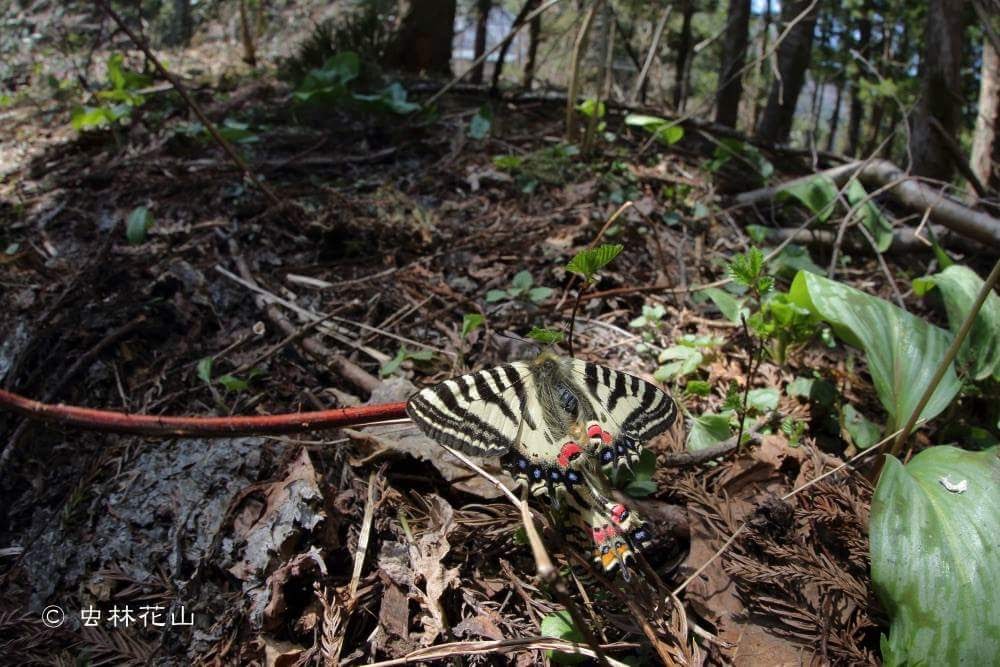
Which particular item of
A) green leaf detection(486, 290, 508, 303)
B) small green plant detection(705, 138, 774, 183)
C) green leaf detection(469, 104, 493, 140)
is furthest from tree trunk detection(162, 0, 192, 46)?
green leaf detection(486, 290, 508, 303)

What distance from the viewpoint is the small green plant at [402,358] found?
1988mm

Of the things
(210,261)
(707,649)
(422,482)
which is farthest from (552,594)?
(210,261)

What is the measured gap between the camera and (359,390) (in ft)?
6.49

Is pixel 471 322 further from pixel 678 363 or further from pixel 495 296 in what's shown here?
pixel 678 363

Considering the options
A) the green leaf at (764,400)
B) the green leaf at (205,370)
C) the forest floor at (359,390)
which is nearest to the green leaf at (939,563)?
the forest floor at (359,390)

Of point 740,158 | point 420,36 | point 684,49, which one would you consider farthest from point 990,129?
point 684,49

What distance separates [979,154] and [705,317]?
2.76 meters

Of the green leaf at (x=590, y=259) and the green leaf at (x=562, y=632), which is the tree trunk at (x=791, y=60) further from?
the green leaf at (x=562, y=632)

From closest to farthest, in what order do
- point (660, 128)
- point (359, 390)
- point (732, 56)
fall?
point (359, 390) → point (660, 128) → point (732, 56)

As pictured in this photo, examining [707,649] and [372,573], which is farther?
[372,573]

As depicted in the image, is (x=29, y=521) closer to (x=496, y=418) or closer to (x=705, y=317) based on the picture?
(x=496, y=418)

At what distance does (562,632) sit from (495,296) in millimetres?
1324

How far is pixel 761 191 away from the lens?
10.8ft

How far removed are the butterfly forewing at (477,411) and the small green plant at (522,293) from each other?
2.82ft
